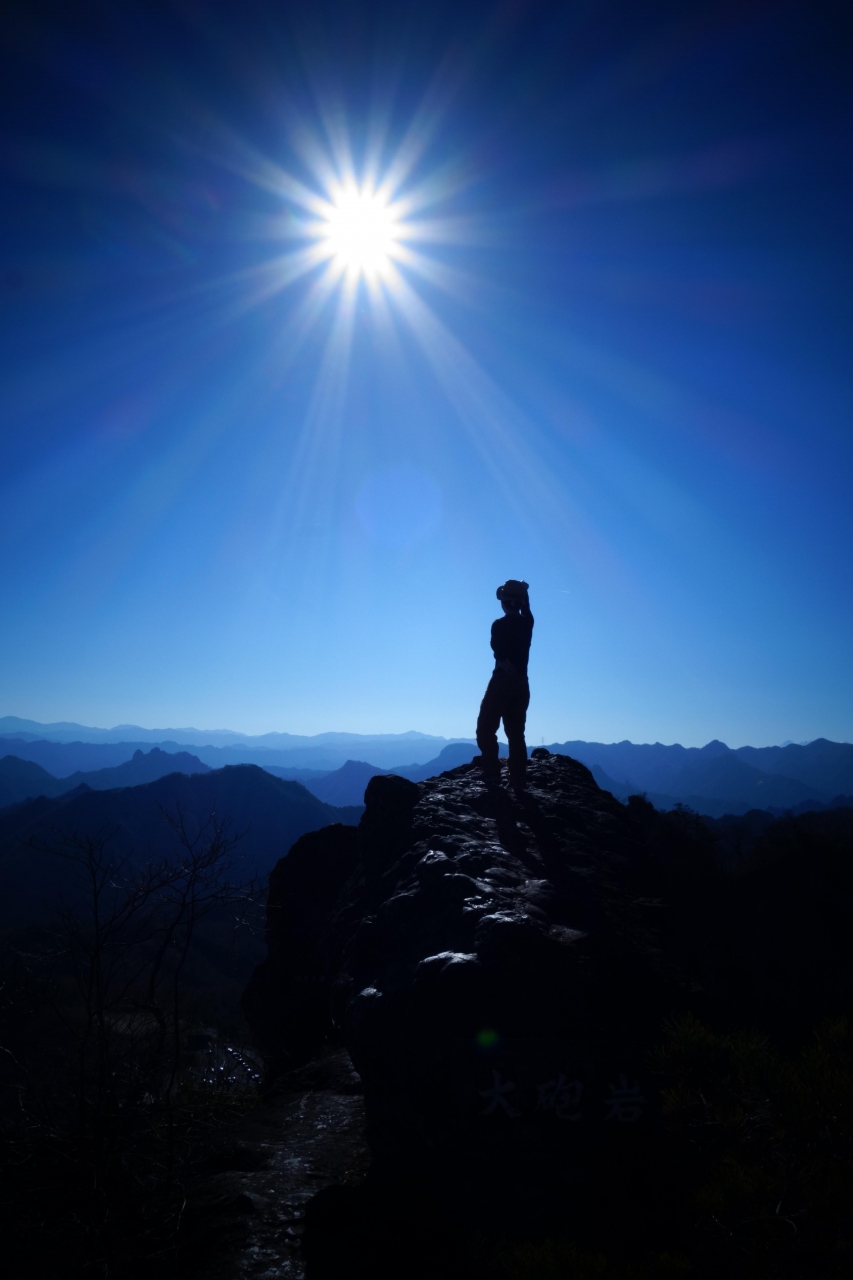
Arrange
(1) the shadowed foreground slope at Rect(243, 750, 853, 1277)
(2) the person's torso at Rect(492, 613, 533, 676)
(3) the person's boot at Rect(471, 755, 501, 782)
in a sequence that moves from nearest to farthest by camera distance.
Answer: (1) the shadowed foreground slope at Rect(243, 750, 853, 1277), (3) the person's boot at Rect(471, 755, 501, 782), (2) the person's torso at Rect(492, 613, 533, 676)

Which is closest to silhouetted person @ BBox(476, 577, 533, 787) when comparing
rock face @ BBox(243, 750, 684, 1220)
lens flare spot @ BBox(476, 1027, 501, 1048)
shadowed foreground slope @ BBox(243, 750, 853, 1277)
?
shadowed foreground slope @ BBox(243, 750, 853, 1277)

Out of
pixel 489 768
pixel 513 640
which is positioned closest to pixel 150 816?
pixel 489 768

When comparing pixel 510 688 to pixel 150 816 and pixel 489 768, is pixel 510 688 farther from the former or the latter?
pixel 150 816

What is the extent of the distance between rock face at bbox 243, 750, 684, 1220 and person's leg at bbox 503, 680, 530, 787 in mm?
2788

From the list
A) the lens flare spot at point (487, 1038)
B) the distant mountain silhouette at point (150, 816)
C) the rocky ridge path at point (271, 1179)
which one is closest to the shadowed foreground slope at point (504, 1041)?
the lens flare spot at point (487, 1038)

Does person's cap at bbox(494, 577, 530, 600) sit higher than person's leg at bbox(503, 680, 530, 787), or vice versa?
person's cap at bbox(494, 577, 530, 600)

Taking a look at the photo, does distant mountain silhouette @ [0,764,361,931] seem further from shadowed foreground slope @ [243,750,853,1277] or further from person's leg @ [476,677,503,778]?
shadowed foreground slope @ [243,750,853,1277]

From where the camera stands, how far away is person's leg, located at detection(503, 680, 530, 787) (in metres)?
11.8

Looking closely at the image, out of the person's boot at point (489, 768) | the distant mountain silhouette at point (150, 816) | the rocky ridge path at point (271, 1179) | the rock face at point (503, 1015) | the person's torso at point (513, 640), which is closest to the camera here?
the rocky ridge path at point (271, 1179)

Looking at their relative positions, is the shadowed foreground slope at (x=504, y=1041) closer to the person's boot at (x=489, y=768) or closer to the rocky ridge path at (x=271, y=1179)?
the rocky ridge path at (x=271, y=1179)

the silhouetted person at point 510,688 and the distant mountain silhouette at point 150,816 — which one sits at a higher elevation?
the silhouetted person at point 510,688

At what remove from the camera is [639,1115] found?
17.1ft

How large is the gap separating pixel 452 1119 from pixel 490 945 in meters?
1.48

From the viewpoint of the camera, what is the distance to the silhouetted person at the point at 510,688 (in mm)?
11789
